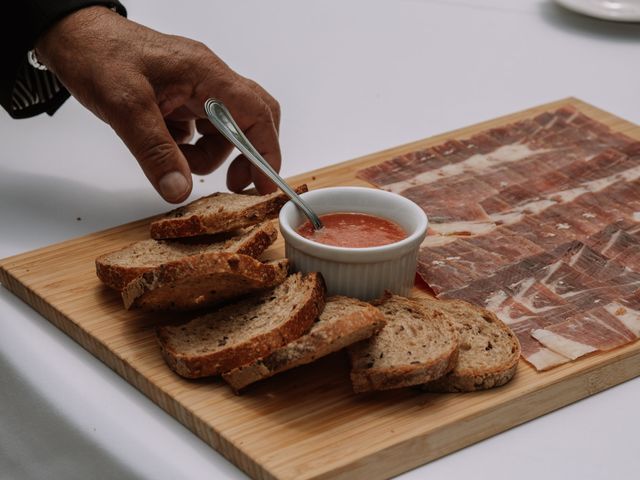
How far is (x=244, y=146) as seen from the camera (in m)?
3.15

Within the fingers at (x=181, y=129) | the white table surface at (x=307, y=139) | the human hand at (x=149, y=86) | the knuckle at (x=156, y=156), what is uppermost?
the human hand at (x=149, y=86)

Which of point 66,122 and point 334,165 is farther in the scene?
point 66,122

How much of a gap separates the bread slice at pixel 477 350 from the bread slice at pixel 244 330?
35 centimetres

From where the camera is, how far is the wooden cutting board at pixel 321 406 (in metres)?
2.34

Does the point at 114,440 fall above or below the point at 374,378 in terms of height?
below

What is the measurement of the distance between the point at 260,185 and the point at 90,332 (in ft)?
3.07

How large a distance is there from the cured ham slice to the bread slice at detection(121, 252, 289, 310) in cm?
57

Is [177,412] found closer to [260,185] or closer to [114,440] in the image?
[114,440]

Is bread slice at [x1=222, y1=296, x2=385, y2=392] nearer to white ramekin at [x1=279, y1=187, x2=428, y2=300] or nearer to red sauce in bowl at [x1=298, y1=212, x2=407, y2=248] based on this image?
white ramekin at [x1=279, y1=187, x2=428, y2=300]

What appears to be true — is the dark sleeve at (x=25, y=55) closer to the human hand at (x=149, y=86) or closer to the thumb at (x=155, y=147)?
the human hand at (x=149, y=86)

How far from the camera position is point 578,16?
5387mm

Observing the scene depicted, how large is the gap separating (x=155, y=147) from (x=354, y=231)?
65cm

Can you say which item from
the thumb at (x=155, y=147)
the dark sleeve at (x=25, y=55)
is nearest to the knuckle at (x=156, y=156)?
the thumb at (x=155, y=147)

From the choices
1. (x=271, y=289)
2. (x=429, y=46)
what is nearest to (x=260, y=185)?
(x=271, y=289)
